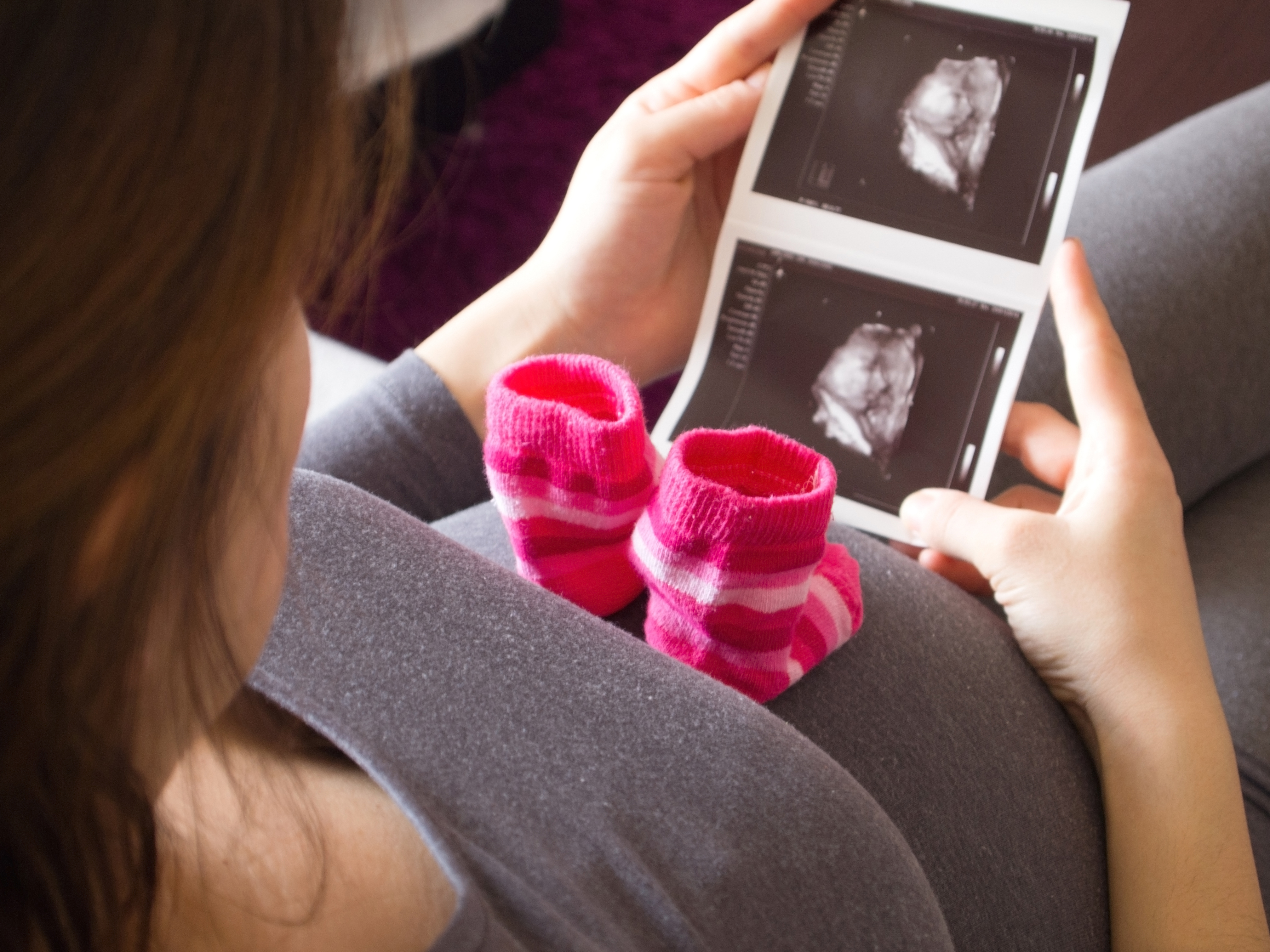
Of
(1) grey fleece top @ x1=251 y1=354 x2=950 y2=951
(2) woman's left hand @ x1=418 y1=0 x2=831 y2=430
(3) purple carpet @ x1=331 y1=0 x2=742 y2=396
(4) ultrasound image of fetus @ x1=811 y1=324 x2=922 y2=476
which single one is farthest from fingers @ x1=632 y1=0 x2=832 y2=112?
(3) purple carpet @ x1=331 y1=0 x2=742 y2=396

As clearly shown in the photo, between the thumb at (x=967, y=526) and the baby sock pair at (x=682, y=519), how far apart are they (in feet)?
0.32

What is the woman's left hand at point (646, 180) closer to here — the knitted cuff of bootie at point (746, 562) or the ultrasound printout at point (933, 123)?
the ultrasound printout at point (933, 123)

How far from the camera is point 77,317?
0.22 m

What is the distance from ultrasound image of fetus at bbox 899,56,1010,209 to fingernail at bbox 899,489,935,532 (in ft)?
0.80

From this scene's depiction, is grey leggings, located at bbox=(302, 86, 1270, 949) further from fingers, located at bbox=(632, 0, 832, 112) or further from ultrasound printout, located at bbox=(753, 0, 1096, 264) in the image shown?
fingers, located at bbox=(632, 0, 832, 112)

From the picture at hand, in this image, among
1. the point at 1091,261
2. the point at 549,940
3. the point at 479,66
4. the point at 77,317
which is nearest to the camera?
the point at 77,317

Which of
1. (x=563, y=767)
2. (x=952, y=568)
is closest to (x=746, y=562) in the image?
(x=563, y=767)

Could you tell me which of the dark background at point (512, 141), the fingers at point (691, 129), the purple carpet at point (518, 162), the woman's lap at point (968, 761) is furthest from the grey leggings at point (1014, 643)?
the purple carpet at point (518, 162)

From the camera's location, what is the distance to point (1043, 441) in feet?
2.26

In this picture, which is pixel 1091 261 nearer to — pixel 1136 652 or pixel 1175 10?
pixel 1136 652

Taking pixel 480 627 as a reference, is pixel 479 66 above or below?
above

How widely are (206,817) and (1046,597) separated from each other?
1.65 ft

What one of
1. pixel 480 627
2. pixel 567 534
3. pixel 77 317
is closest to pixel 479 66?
pixel 567 534

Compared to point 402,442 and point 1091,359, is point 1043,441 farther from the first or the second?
point 402,442
